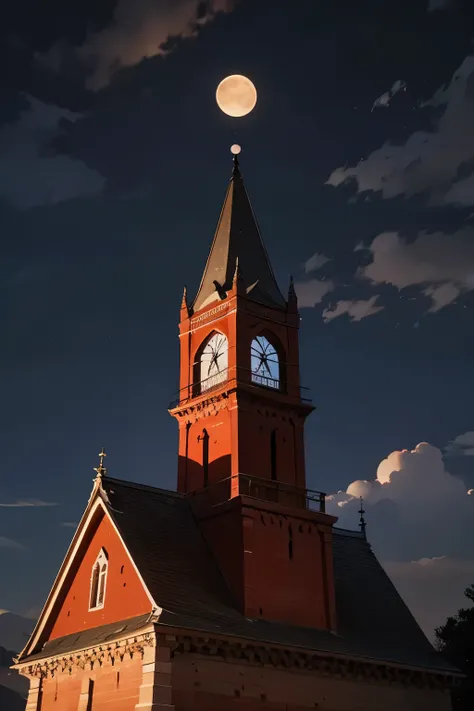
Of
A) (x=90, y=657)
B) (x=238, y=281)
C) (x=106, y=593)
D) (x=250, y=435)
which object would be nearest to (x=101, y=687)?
(x=90, y=657)

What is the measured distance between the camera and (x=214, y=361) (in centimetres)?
4725

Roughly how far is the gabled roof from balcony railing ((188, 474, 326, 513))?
1.36m

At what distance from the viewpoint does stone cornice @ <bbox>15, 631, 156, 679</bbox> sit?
3397 cm

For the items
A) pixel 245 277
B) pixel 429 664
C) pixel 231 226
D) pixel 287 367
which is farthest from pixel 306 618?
pixel 231 226

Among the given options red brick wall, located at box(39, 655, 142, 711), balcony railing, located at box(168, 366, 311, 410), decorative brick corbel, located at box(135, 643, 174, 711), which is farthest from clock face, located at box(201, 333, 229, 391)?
decorative brick corbel, located at box(135, 643, 174, 711)

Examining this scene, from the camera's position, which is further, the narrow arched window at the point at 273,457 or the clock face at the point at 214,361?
A: the clock face at the point at 214,361

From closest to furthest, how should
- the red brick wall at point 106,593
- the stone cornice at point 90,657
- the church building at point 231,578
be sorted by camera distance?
the stone cornice at point 90,657
the church building at point 231,578
the red brick wall at point 106,593

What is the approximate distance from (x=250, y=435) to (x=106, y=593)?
1056 cm

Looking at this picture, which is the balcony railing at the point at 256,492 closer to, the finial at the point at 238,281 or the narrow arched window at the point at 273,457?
the narrow arched window at the point at 273,457

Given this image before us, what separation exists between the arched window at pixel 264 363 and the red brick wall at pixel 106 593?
36.4 ft

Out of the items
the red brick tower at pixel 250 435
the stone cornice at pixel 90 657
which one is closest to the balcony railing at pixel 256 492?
the red brick tower at pixel 250 435

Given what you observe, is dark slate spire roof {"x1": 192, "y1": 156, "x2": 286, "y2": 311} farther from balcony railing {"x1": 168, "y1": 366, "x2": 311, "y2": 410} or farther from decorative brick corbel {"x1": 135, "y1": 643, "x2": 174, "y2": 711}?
decorative brick corbel {"x1": 135, "y1": 643, "x2": 174, "y2": 711}

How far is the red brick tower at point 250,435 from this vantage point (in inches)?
1598

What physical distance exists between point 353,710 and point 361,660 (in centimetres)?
217
